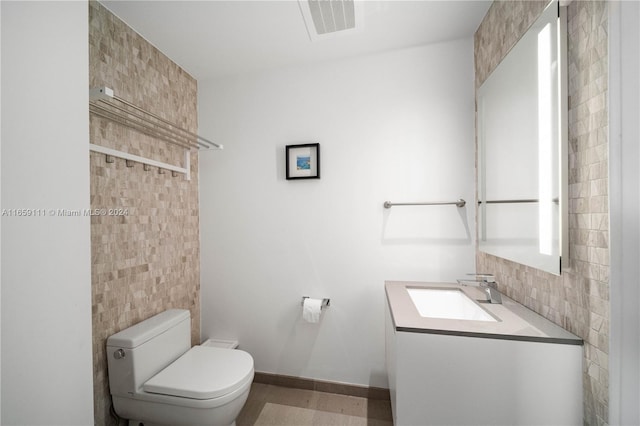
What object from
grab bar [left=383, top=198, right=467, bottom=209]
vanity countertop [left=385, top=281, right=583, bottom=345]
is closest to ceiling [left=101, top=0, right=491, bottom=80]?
grab bar [left=383, top=198, right=467, bottom=209]

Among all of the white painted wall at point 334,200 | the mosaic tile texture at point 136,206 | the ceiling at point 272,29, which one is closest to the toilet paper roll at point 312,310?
the white painted wall at point 334,200

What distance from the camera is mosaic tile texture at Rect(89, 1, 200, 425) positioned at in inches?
51.6

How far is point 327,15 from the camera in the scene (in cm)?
142

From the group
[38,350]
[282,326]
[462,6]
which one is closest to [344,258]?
[282,326]

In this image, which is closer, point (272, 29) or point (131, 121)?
point (131, 121)

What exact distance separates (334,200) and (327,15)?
1.08m

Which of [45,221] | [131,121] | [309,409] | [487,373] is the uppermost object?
[131,121]

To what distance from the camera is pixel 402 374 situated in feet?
3.26

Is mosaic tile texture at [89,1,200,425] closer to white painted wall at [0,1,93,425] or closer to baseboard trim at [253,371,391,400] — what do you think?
baseboard trim at [253,371,391,400]

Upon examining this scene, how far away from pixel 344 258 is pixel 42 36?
1627mm

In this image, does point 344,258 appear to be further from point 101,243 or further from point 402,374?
point 101,243

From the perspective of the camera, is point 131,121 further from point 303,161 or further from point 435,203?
point 435,203

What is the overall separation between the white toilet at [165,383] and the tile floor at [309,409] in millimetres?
370

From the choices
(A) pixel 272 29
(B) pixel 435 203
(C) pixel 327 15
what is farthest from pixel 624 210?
(A) pixel 272 29
